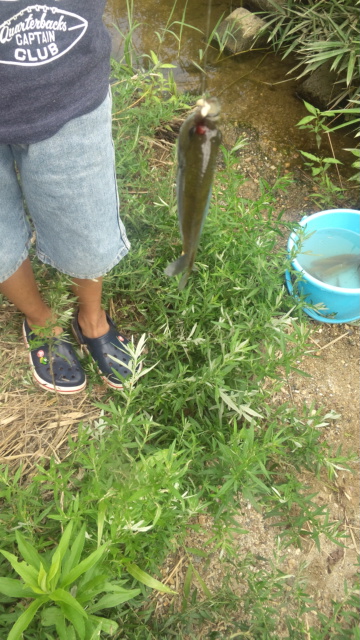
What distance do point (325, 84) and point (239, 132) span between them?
898 mm

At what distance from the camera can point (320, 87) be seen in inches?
169

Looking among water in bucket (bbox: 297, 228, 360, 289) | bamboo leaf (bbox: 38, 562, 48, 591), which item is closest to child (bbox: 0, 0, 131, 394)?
bamboo leaf (bbox: 38, 562, 48, 591)

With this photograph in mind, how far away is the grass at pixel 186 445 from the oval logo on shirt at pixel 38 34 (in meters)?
0.93

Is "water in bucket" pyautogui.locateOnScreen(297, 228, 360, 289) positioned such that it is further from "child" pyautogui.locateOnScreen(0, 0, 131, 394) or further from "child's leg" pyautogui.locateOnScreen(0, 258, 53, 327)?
"child's leg" pyautogui.locateOnScreen(0, 258, 53, 327)

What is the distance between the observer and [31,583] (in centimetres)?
125

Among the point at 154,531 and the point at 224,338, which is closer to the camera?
the point at 154,531

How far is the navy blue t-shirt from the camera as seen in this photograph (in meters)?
1.39

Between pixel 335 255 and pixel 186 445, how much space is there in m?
2.04

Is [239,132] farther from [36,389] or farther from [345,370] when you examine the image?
[36,389]

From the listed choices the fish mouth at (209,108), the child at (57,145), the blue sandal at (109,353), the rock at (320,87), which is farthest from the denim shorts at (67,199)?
the rock at (320,87)

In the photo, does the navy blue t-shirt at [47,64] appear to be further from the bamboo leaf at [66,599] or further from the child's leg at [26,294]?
the bamboo leaf at [66,599]

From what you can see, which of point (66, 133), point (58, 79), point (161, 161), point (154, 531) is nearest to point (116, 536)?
point (154, 531)

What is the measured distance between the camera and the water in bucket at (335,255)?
3.47m

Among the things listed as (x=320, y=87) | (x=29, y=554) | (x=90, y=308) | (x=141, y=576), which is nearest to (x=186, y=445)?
(x=141, y=576)
